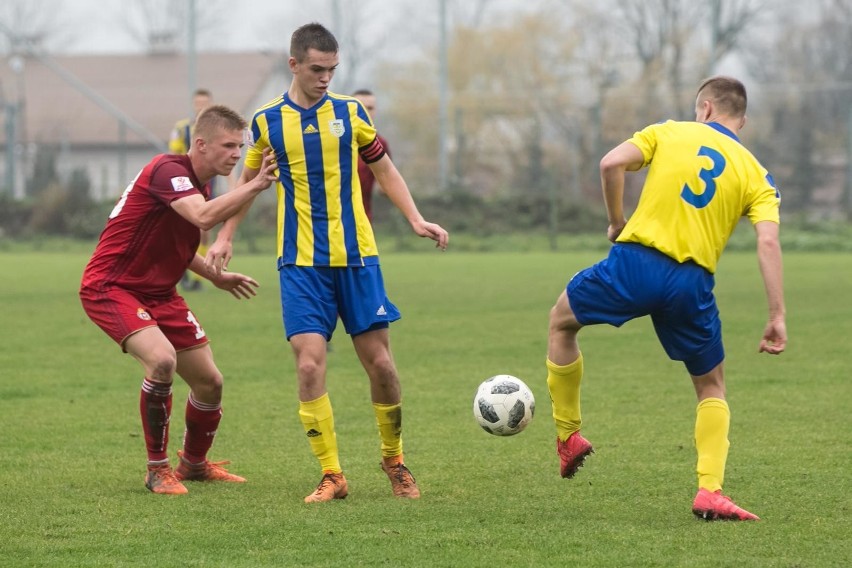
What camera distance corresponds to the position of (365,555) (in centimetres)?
454

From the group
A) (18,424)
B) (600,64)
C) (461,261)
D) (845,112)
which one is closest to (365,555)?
(18,424)

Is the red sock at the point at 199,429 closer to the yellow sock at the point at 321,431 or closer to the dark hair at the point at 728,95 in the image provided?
the yellow sock at the point at 321,431

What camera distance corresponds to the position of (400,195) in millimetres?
5938

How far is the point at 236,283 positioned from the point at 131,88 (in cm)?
4669

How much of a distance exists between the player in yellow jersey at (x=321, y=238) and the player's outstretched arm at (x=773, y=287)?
141cm

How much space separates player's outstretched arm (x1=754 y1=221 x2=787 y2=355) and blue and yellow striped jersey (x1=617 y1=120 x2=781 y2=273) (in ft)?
0.36

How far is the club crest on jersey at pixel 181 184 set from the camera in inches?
224

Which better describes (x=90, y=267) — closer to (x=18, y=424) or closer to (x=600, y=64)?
(x=18, y=424)

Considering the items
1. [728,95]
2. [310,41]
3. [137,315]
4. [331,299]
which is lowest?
[137,315]

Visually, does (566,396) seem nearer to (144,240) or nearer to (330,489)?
(330,489)

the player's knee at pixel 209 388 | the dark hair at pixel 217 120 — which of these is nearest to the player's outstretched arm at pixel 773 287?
the dark hair at pixel 217 120

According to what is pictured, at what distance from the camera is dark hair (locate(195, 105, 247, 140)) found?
19.1 ft

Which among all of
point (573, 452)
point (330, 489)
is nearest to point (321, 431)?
point (330, 489)

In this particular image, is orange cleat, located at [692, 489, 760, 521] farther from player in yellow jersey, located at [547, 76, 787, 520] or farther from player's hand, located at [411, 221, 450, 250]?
player's hand, located at [411, 221, 450, 250]
